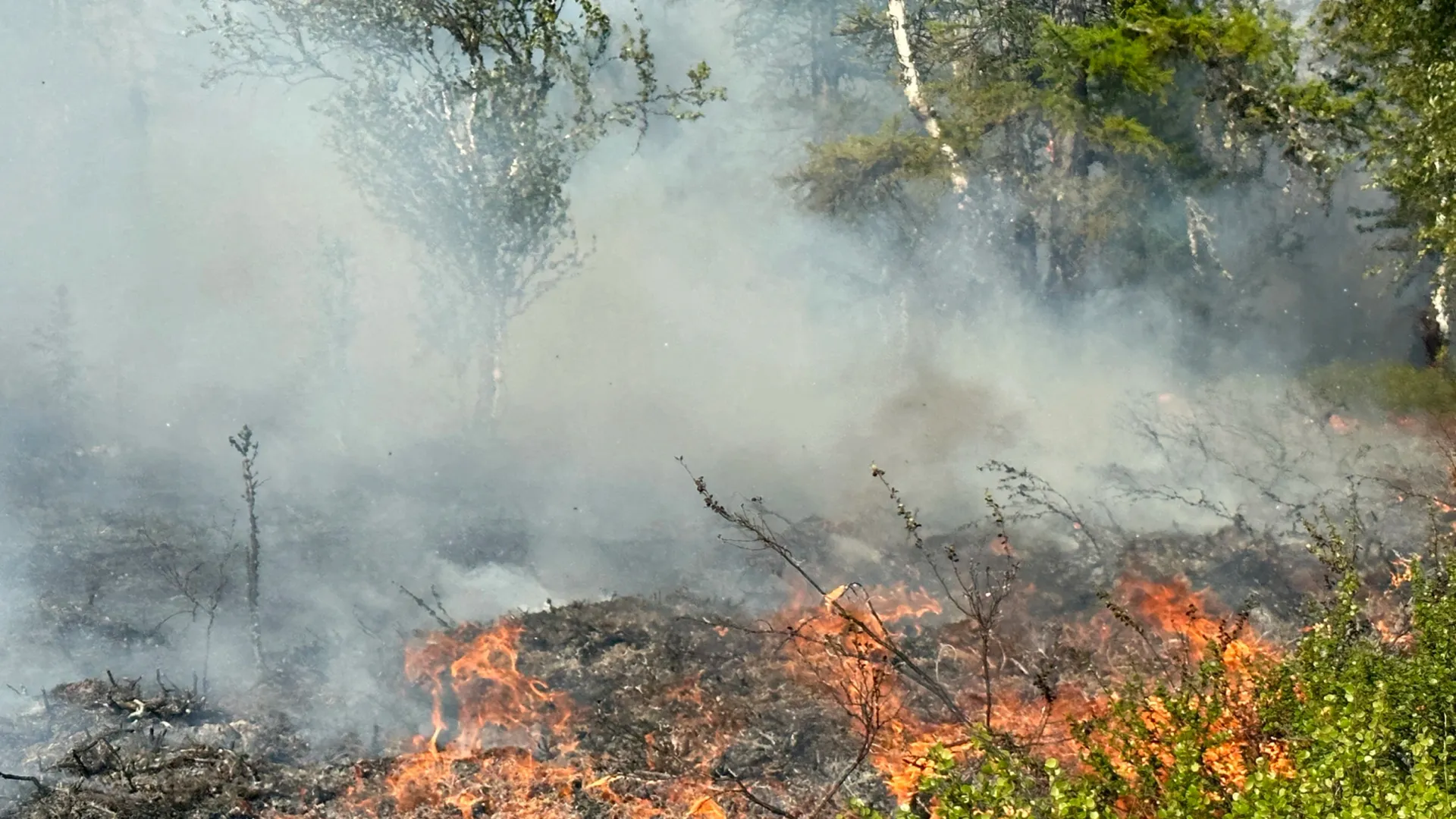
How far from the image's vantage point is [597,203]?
21.6 m

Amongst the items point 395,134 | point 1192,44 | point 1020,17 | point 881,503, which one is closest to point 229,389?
point 395,134

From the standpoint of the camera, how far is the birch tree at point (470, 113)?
52.1 feet

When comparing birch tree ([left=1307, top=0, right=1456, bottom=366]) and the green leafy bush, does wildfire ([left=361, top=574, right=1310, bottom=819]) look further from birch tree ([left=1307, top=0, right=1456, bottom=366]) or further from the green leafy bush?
birch tree ([left=1307, top=0, right=1456, bottom=366])

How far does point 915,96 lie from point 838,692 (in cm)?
1016

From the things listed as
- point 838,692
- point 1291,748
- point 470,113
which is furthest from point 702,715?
point 470,113

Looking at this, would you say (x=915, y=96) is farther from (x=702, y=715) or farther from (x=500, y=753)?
(x=500, y=753)

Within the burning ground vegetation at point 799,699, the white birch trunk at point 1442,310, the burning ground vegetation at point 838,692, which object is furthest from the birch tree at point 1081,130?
the burning ground vegetation at point 799,699

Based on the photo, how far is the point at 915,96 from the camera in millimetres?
16078

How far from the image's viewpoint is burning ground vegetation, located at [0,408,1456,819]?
6.02 m

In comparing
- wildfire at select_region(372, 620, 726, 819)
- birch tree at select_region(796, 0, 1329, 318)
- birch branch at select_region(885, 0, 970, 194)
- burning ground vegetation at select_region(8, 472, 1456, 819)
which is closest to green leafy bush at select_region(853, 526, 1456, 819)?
burning ground vegetation at select_region(8, 472, 1456, 819)

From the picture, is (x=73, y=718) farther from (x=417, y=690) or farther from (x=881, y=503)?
(x=881, y=503)

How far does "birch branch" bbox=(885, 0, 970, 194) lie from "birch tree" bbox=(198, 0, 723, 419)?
2932 mm

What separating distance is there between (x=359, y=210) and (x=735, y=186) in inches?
299

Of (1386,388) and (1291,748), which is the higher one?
(1386,388)
